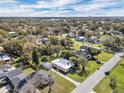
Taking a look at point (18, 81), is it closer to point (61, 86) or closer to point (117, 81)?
point (61, 86)

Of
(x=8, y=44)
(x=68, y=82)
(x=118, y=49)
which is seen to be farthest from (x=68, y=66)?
(x=118, y=49)

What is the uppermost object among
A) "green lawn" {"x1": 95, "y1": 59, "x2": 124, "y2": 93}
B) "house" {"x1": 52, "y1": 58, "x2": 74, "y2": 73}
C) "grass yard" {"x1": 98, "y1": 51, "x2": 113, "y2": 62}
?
"house" {"x1": 52, "y1": 58, "x2": 74, "y2": 73}

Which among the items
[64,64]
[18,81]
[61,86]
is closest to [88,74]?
[64,64]

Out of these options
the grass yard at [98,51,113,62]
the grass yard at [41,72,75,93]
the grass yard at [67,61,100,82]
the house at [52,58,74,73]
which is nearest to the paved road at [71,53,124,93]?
the grass yard at [67,61,100,82]

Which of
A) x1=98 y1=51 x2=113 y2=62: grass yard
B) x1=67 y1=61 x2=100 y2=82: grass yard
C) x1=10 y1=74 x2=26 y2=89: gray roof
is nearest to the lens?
x1=10 y1=74 x2=26 y2=89: gray roof

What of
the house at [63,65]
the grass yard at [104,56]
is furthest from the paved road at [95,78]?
the house at [63,65]

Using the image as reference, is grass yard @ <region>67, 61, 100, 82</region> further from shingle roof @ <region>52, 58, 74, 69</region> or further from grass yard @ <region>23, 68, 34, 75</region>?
grass yard @ <region>23, 68, 34, 75</region>

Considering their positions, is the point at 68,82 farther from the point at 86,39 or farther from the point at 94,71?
the point at 86,39
